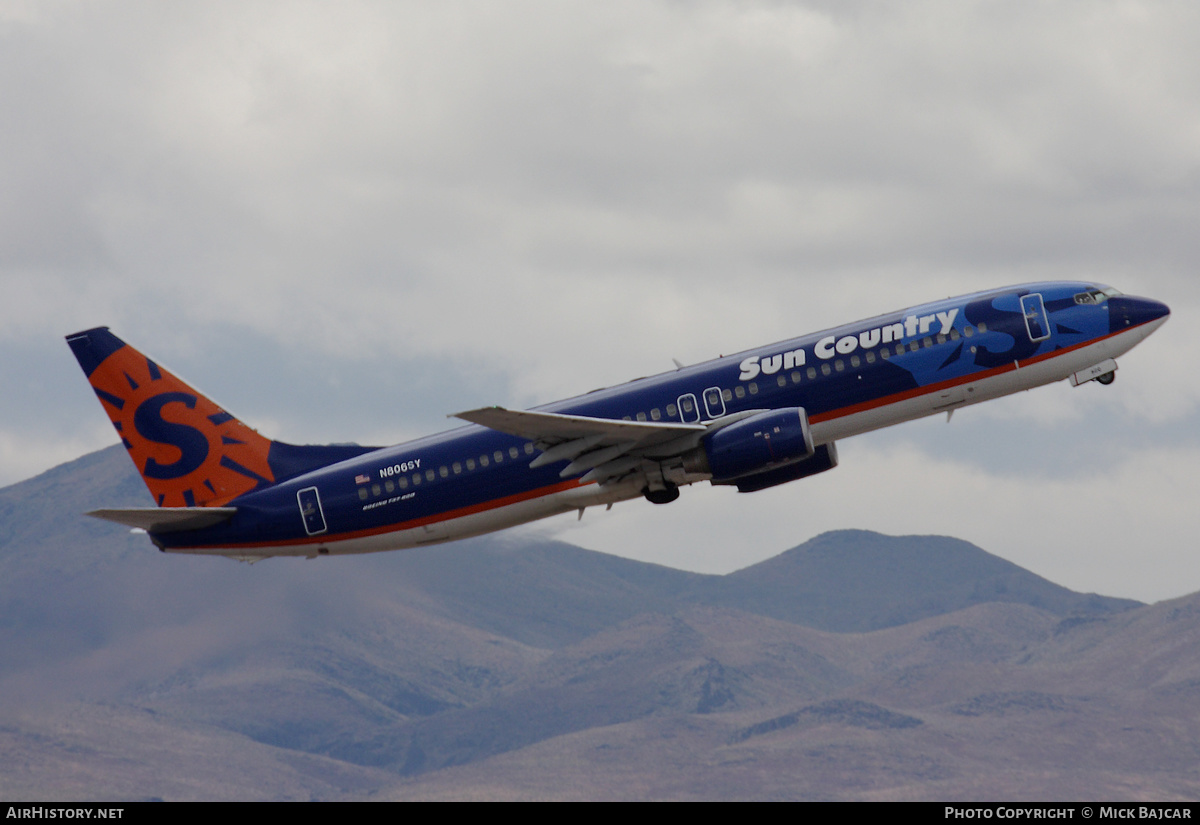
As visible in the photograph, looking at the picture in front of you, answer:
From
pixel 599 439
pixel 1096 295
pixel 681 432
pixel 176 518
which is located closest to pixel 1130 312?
pixel 1096 295

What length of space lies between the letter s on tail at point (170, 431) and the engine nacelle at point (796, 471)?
20.7m

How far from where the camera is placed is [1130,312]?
198 ft

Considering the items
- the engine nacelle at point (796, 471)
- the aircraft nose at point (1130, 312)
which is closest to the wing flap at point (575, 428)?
the engine nacelle at point (796, 471)

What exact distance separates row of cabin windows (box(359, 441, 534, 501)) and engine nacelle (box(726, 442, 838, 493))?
9.05 metres

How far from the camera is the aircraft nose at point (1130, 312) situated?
60031 millimetres

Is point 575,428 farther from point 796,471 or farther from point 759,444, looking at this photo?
point 796,471

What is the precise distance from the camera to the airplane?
5916 cm

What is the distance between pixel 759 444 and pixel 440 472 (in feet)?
44.1

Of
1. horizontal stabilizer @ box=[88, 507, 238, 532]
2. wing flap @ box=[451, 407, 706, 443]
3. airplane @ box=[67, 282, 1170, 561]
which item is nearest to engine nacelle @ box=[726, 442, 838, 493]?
airplane @ box=[67, 282, 1170, 561]

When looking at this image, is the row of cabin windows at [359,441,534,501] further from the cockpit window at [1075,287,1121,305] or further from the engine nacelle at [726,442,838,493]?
the cockpit window at [1075,287,1121,305]

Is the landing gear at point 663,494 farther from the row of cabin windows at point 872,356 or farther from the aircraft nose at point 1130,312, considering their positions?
the aircraft nose at point 1130,312
